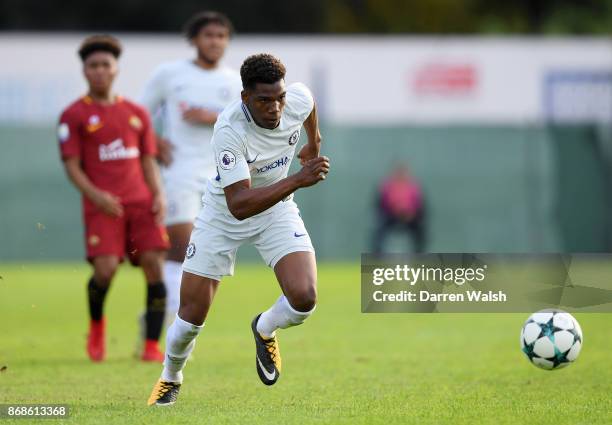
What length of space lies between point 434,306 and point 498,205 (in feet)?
51.3

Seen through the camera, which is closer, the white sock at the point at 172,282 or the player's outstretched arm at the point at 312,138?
the player's outstretched arm at the point at 312,138

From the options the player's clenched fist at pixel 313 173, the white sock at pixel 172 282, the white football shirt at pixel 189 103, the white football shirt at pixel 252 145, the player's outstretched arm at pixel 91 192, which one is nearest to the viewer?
the player's clenched fist at pixel 313 173

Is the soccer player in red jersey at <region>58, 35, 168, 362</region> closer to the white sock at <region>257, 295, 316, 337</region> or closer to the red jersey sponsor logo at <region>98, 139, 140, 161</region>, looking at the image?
the red jersey sponsor logo at <region>98, 139, 140, 161</region>

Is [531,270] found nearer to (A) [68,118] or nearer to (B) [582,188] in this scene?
(A) [68,118]

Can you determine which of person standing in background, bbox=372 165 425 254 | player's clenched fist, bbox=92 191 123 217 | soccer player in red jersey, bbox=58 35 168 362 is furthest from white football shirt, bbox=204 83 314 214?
person standing in background, bbox=372 165 425 254

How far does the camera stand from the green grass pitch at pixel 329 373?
703 centimetres

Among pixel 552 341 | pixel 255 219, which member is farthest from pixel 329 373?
pixel 255 219

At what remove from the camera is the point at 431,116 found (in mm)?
26094

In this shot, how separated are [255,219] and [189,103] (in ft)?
10.3

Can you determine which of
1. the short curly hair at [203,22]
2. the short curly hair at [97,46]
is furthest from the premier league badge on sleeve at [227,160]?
the short curly hair at [203,22]

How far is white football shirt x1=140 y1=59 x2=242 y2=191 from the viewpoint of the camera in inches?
407

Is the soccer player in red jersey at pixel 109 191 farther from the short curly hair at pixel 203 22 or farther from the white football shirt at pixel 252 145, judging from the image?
the white football shirt at pixel 252 145

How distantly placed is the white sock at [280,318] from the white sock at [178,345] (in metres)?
0.42

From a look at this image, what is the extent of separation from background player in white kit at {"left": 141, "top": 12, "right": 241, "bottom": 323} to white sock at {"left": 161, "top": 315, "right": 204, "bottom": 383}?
9.11 ft
